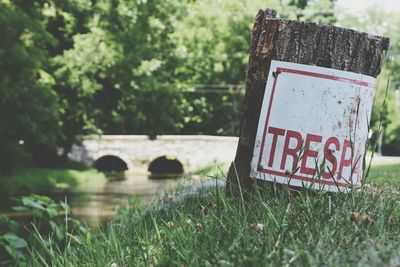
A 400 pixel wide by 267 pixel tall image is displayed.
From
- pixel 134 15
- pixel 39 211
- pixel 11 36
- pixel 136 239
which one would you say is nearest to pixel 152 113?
pixel 134 15

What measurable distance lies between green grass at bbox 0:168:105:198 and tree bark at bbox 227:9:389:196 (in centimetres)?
1583

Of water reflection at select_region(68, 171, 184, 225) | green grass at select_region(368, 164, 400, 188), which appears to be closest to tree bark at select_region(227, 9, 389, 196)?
green grass at select_region(368, 164, 400, 188)

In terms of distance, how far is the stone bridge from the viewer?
113 feet

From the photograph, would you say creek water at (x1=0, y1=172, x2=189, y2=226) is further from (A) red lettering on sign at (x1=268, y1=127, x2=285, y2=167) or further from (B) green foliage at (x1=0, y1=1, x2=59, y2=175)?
(A) red lettering on sign at (x1=268, y1=127, x2=285, y2=167)

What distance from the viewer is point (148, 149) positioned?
3666cm

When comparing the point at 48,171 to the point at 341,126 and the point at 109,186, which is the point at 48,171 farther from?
the point at 341,126

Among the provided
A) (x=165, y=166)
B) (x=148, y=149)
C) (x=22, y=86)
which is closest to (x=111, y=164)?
(x=165, y=166)

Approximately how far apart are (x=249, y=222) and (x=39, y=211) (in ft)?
9.43

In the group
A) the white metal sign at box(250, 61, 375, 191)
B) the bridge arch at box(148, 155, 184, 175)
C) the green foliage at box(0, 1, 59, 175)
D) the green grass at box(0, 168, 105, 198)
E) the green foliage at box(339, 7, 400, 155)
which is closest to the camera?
the white metal sign at box(250, 61, 375, 191)

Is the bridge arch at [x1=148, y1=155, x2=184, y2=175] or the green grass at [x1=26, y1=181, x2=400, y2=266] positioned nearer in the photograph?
the green grass at [x1=26, y1=181, x2=400, y2=266]

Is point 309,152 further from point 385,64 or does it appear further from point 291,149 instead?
point 385,64

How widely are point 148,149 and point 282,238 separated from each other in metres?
35.0

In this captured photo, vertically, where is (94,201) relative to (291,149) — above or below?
below

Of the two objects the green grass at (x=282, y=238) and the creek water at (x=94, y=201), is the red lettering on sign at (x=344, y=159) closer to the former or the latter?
the green grass at (x=282, y=238)
